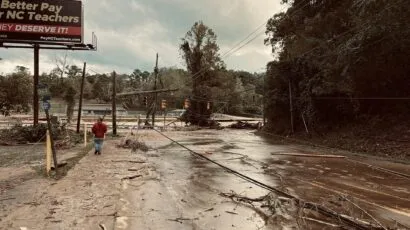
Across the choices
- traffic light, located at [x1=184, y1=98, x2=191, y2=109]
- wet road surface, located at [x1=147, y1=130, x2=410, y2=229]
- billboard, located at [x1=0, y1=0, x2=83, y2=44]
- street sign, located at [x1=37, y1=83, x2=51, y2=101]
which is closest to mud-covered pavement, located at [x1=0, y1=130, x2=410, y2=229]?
wet road surface, located at [x1=147, y1=130, x2=410, y2=229]

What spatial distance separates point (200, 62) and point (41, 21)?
39.0 m

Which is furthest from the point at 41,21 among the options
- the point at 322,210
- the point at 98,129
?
the point at 322,210

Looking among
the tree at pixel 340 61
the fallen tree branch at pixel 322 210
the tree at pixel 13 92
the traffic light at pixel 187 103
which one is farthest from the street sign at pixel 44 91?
the traffic light at pixel 187 103

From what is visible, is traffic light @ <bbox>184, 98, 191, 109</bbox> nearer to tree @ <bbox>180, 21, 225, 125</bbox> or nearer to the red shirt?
tree @ <bbox>180, 21, 225, 125</bbox>

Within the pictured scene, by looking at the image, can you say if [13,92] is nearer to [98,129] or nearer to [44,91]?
[98,129]

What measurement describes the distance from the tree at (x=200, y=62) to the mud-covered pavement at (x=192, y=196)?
4928cm

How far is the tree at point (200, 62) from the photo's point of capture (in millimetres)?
67000

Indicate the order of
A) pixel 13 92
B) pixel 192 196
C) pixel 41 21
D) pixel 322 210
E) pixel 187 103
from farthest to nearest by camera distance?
pixel 187 103 < pixel 13 92 < pixel 41 21 < pixel 192 196 < pixel 322 210

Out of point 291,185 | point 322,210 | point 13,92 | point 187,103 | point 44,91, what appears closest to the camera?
point 322,210

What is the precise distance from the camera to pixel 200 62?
225 feet

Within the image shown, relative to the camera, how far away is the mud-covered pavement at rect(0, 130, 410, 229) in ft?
26.9

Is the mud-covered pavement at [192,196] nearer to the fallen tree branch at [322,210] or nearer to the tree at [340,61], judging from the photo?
the fallen tree branch at [322,210]

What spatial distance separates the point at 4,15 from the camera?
3053cm

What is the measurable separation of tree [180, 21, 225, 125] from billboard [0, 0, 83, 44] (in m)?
35.9
